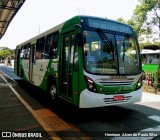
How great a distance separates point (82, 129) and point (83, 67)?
65.9 inches

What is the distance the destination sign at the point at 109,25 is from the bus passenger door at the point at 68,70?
28.5 inches

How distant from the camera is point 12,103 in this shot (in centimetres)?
926

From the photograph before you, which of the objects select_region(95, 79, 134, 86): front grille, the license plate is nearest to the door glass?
select_region(95, 79, 134, 86): front grille

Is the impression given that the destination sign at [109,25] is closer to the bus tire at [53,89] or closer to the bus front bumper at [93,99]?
the bus front bumper at [93,99]

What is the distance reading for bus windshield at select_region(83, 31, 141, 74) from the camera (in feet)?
22.2

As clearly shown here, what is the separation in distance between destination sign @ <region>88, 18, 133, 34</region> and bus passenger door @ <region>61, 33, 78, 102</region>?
72 centimetres

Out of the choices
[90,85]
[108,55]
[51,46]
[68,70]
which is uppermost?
[51,46]

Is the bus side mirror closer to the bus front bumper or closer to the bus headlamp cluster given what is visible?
the bus headlamp cluster

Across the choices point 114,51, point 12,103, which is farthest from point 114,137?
point 12,103

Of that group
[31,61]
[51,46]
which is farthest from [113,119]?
[31,61]

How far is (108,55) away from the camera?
7.07 meters

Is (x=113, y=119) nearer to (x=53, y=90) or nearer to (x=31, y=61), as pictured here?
(x=53, y=90)

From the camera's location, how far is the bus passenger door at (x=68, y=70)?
23.1ft

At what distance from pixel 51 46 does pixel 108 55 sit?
311 centimetres
